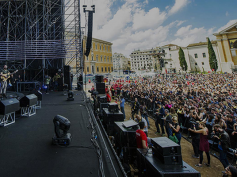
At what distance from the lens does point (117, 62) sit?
123m

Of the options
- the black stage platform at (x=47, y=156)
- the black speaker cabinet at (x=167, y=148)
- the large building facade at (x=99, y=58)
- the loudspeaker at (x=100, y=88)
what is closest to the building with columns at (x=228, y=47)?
the large building facade at (x=99, y=58)

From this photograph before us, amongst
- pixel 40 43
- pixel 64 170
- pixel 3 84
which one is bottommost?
pixel 64 170

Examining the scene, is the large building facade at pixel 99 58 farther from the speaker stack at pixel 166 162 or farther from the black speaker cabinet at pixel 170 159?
the black speaker cabinet at pixel 170 159

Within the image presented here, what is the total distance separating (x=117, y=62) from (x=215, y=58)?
278 feet

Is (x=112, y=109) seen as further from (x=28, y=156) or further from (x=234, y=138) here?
(x=234, y=138)

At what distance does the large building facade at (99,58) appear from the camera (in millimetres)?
46344

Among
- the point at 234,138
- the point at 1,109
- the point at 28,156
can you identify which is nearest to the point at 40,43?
the point at 1,109

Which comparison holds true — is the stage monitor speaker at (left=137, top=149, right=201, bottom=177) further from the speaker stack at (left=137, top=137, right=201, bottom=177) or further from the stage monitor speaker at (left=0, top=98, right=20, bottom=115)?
the stage monitor speaker at (left=0, top=98, right=20, bottom=115)

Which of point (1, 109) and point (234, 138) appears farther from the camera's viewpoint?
point (234, 138)

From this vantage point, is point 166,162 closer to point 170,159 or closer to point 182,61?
point 170,159

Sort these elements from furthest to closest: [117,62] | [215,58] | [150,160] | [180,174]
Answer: [117,62] → [215,58] → [150,160] → [180,174]

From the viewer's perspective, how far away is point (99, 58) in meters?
50.3

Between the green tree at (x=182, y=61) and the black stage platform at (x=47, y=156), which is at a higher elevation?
the green tree at (x=182, y=61)

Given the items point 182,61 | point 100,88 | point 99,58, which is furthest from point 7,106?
point 182,61
